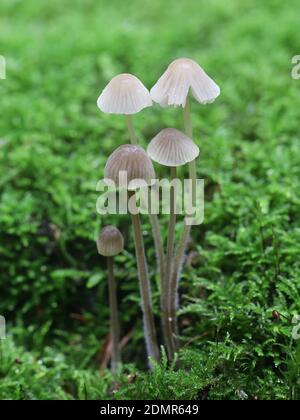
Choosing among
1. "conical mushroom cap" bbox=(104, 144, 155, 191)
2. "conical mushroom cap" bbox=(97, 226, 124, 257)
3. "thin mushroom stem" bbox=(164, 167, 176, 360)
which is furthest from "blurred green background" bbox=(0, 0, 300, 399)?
"conical mushroom cap" bbox=(104, 144, 155, 191)

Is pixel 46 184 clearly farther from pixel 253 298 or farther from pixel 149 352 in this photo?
pixel 253 298

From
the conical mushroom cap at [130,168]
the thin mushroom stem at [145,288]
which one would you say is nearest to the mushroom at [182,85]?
the conical mushroom cap at [130,168]

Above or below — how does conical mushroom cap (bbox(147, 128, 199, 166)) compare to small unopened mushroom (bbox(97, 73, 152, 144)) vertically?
below

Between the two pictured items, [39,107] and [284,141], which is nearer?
[284,141]

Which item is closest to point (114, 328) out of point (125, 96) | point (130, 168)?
point (130, 168)

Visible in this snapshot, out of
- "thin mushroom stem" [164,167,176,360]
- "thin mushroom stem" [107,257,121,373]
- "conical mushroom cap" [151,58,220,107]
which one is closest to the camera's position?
"conical mushroom cap" [151,58,220,107]

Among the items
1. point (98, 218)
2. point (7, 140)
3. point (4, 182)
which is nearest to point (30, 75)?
point (7, 140)

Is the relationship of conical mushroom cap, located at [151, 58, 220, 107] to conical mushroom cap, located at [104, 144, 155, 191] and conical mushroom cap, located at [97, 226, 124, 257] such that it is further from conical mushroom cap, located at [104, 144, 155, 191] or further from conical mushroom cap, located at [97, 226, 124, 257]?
conical mushroom cap, located at [97, 226, 124, 257]
